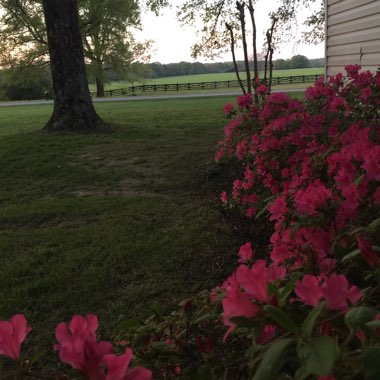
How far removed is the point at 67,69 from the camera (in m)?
9.82

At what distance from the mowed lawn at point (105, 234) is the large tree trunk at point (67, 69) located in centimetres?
250

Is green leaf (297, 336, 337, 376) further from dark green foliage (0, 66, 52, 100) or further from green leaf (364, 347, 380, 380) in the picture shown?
dark green foliage (0, 66, 52, 100)

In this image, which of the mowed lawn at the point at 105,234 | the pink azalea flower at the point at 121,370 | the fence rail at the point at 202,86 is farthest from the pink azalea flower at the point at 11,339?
the fence rail at the point at 202,86

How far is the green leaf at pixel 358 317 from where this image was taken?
0.62m

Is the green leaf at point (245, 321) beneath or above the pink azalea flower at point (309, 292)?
beneath

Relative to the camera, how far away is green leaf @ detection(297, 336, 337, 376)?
1.71 feet

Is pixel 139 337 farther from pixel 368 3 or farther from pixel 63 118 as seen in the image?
pixel 63 118

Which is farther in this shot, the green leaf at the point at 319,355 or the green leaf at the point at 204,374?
the green leaf at the point at 204,374

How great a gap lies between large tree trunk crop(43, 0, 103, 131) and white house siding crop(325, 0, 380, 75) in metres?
5.18

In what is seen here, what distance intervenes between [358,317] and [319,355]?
0.40ft

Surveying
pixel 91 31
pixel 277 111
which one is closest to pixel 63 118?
pixel 277 111

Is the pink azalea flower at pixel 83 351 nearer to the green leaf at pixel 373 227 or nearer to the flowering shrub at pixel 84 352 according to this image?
the flowering shrub at pixel 84 352

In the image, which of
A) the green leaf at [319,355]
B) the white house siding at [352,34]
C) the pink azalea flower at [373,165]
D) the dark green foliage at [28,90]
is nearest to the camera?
the green leaf at [319,355]

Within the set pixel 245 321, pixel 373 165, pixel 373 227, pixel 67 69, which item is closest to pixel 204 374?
pixel 245 321
